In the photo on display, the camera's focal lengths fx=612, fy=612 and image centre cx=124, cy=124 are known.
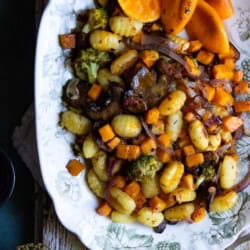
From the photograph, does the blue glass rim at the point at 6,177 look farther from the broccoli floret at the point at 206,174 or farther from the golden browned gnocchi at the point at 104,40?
the broccoli floret at the point at 206,174

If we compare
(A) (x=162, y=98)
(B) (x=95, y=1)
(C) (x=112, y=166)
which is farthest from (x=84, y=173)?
(B) (x=95, y=1)

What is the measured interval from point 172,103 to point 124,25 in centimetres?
24

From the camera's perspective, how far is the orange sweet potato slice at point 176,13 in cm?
162

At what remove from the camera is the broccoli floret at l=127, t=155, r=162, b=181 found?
1.63 meters

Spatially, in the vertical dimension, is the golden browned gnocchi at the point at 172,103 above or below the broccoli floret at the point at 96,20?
below

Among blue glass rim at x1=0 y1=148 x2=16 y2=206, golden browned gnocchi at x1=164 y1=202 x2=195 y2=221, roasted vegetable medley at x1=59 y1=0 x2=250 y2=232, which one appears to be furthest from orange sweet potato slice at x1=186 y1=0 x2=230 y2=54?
blue glass rim at x1=0 y1=148 x2=16 y2=206

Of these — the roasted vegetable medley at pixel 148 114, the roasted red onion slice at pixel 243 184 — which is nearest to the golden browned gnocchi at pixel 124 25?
the roasted vegetable medley at pixel 148 114

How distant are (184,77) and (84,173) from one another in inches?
15.3

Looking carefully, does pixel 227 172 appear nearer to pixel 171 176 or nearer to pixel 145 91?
pixel 171 176

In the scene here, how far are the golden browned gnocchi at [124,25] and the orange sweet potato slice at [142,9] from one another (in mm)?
16

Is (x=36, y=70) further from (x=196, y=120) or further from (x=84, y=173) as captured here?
(x=196, y=120)

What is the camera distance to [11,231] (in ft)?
6.05

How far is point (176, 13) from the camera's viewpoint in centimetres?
164

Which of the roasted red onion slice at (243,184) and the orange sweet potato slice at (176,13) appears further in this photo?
the roasted red onion slice at (243,184)
